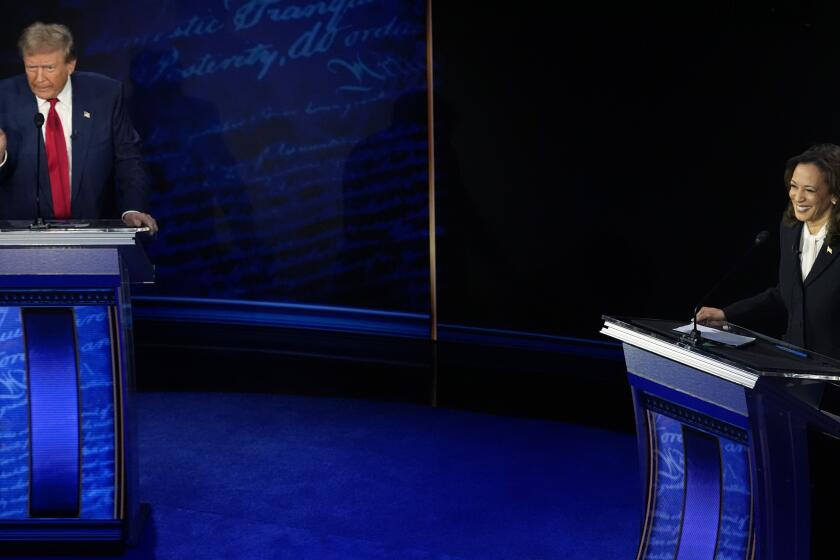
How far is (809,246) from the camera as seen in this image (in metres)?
2.93

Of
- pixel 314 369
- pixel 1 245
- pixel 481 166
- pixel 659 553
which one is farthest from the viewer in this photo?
pixel 314 369

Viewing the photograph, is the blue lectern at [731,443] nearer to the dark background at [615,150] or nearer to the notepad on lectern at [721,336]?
the notepad on lectern at [721,336]

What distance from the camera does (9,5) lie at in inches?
207

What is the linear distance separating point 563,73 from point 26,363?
2.82m

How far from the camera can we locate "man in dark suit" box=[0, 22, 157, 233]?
3.86 metres

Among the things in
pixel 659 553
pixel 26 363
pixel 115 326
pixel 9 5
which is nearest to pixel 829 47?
pixel 659 553

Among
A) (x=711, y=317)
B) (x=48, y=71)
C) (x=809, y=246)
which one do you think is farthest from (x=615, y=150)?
(x=48, y=71)

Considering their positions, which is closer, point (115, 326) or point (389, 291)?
point (115, 326)

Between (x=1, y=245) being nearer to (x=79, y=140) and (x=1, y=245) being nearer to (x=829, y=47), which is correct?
(x=79, y=140)

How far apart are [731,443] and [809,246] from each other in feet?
2.89

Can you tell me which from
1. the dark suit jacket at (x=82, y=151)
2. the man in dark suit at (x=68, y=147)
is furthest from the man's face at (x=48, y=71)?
the dark suit jacket at (x=82, y=151)

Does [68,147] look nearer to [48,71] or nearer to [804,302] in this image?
[48,71]

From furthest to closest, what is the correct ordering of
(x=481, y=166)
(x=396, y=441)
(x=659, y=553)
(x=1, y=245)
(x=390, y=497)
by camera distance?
(x=481, y=166), (x=396, y=441), (x=390, y=497), (x=1, y=245), (x=659, y=553)

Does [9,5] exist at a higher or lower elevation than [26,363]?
higher
